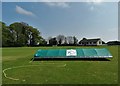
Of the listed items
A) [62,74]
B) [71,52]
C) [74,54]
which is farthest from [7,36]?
[62,74]

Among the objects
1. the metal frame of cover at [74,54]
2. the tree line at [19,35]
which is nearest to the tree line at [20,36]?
the tree line at [19,35]

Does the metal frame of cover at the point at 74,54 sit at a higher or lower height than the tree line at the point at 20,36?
lower

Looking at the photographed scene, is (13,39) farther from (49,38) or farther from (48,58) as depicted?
(48,58)

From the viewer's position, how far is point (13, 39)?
71688mm

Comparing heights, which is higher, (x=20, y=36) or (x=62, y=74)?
(x=20, y=36)

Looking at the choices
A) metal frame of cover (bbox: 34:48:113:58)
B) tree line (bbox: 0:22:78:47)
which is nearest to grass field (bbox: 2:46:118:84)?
metal frame of cover (bbox: 34:48:113:58)

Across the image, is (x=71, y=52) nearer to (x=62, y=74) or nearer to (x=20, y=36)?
(x=62, y=74)

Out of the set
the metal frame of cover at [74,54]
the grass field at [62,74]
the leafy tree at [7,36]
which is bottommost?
the grass field at [62,74]

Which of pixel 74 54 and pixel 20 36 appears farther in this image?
pixel 20 36

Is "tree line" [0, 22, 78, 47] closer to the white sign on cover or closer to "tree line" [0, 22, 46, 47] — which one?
"tree line" [0, 22, 46, 47]

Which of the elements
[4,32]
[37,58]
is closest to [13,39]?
[4,32]

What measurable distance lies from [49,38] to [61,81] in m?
79.3

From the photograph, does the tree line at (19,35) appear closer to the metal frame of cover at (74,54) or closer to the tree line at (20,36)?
the tree line at (20,36)

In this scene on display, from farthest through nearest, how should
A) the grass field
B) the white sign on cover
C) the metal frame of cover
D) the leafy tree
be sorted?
the leafy tree → the white sign on cover → the metal frame of cover → the grass field
